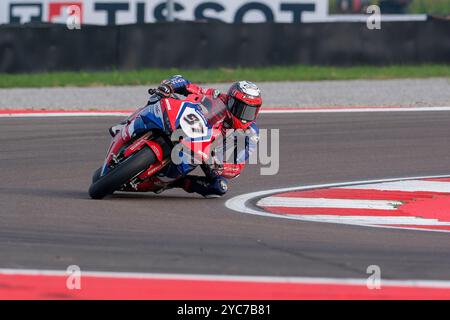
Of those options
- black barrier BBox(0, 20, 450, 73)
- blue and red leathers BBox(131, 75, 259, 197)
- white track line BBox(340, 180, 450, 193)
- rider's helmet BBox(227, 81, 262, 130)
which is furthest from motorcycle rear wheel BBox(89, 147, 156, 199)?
black barrier BBox(0, 20, 450, 73)

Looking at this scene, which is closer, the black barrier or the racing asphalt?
the racing asphalt

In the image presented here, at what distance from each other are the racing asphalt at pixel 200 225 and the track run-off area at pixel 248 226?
0.01 m

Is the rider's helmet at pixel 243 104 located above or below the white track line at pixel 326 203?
above

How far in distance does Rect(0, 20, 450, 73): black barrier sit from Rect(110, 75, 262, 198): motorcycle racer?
Result: 10.2 meters

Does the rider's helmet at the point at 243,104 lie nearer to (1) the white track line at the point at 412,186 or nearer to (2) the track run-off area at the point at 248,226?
(2) the track run-off area at the point at 248,226

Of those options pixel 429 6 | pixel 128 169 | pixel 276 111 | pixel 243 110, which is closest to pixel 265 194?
pixel 243 110

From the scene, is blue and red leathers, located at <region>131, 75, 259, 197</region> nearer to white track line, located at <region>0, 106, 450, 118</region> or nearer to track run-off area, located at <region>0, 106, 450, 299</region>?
track run-off area, located at <region>0, 106, 450, 299</region>

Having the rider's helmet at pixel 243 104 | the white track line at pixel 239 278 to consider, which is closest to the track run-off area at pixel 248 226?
the white track line at pixel 239 278

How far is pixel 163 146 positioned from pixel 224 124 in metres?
0.57

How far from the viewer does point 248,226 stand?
9.51 metres

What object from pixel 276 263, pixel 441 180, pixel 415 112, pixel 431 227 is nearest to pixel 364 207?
pixel 431 227

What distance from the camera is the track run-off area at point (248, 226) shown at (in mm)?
7461

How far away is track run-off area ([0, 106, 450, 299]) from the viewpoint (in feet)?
24.5

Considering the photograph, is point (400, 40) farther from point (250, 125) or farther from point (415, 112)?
point (250, 125)
